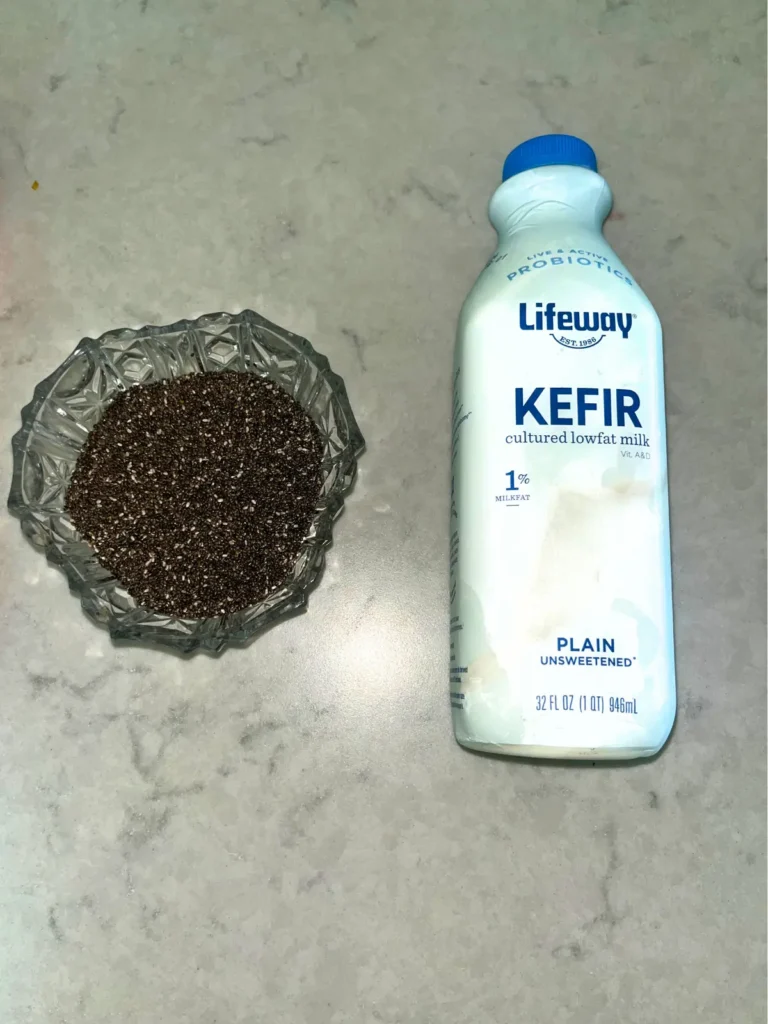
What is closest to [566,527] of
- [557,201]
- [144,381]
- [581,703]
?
[581,703]

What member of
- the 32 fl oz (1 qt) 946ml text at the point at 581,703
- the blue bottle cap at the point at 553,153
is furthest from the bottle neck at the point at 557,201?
the 32 fl oz (1 qt) 946ml text at the point at 581,703

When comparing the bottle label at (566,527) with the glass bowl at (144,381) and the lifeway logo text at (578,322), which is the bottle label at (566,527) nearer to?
the lifeway logo text at (578,322)

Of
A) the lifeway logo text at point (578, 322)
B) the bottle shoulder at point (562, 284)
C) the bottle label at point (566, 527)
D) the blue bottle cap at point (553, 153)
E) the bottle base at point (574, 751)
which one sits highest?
the blue bottle cap at point (553, 153)

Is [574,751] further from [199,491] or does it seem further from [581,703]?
[199,491]

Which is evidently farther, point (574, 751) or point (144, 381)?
point (144, 381)

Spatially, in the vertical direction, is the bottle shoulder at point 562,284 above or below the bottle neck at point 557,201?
below

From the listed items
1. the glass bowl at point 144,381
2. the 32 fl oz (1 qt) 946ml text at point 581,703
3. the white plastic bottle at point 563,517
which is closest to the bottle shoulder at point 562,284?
the white plastic bottle at point 563,517
